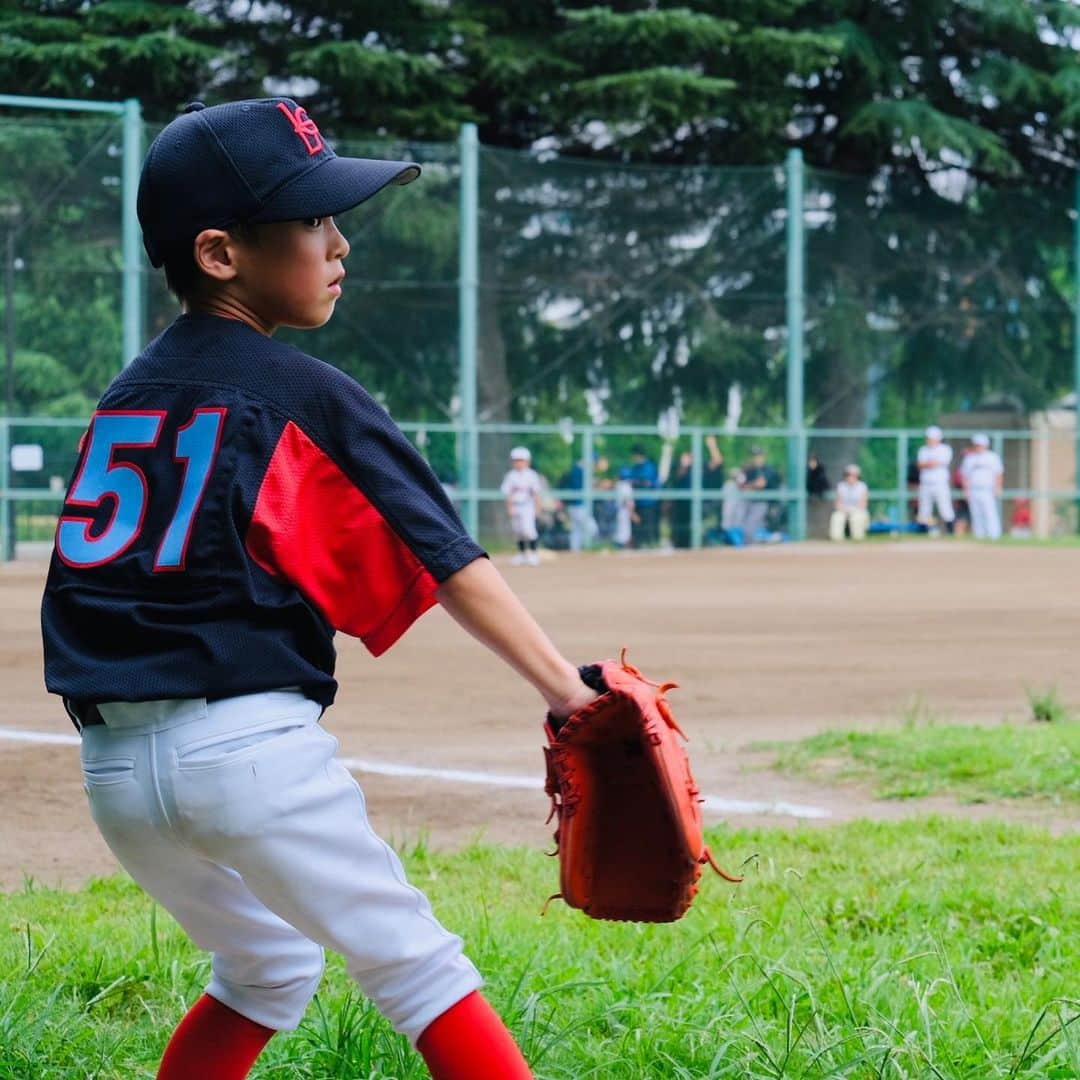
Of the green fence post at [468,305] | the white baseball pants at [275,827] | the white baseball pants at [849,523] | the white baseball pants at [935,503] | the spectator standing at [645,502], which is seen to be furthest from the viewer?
the white baseball pants at [935,503]

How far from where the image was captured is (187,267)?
2.57 metres

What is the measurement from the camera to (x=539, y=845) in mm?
5297

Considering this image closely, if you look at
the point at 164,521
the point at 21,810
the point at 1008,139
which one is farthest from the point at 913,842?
the point at 1008,139

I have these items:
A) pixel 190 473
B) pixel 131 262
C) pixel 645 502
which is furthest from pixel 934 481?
pixel 190 473

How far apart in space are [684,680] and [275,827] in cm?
743

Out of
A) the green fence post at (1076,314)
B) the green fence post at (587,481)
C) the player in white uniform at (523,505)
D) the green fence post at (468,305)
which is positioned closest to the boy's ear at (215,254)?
the player in white uniform at (523,505)

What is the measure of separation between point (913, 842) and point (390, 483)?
3049mm

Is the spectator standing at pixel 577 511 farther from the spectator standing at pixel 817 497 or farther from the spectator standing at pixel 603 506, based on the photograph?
the spectator standing at pixel 817 497

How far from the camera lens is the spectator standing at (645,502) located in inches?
1056

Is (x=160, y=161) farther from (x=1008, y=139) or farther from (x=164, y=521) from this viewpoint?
(x=1008, y=139)

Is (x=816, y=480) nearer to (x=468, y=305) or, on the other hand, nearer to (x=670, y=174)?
(x=670, y=174)

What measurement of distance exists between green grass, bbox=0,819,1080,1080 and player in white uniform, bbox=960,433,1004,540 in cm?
2586

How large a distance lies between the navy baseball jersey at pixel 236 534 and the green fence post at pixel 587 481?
23905mm

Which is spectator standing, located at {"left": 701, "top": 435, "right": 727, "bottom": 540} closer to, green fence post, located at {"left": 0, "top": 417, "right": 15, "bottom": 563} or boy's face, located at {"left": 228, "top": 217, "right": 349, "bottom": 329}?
green fence post, located at {"left": 0, "top": 417, "right": 15, "bottom": 563}
